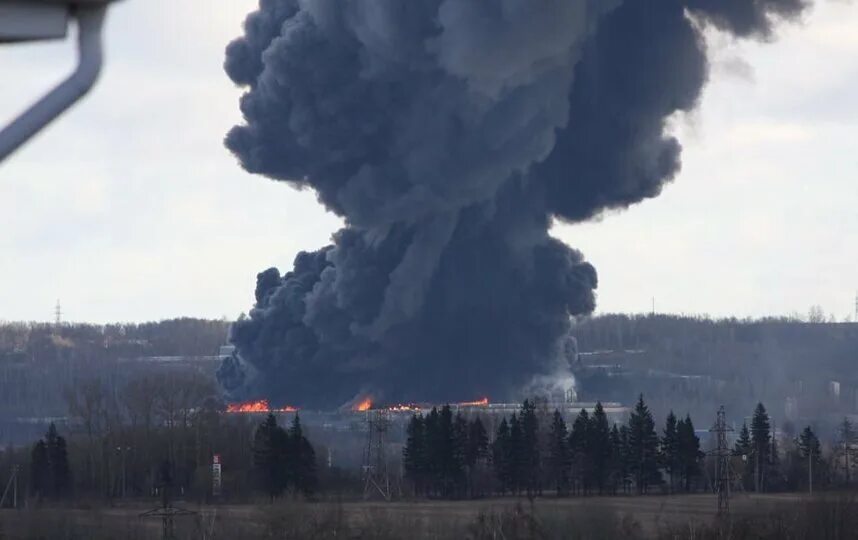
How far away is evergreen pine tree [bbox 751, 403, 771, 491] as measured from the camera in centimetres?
4388

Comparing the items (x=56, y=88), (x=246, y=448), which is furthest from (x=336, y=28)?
(x=56, y=88)

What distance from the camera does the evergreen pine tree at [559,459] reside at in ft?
148

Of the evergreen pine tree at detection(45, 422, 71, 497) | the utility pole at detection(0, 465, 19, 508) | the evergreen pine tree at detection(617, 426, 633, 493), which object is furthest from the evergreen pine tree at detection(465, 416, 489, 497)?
the utility pole at detection(0, 465, 19, 508)

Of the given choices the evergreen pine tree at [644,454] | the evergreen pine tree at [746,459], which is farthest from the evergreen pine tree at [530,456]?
the evergreen pine tree at [746,459]

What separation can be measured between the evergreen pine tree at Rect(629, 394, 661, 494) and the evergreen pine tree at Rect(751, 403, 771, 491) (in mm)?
2475

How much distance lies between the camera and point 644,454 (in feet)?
153

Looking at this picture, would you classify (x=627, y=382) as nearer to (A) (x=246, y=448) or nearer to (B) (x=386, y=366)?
(B) (x=386, y=366)

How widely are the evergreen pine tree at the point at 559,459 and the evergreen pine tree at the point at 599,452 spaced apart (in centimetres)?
60

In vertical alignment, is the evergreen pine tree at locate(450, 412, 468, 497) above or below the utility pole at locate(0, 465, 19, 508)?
above

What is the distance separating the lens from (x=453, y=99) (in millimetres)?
69750

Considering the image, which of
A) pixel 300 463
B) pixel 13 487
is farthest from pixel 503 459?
pixel 13 487

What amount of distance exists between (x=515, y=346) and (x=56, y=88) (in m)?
70.5

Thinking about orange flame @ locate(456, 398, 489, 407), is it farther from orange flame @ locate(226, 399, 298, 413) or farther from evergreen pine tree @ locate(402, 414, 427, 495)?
evergreen pine tree @ locate(402, 414, 427, 495)

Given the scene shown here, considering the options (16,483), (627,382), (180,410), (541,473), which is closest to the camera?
(16,483)
